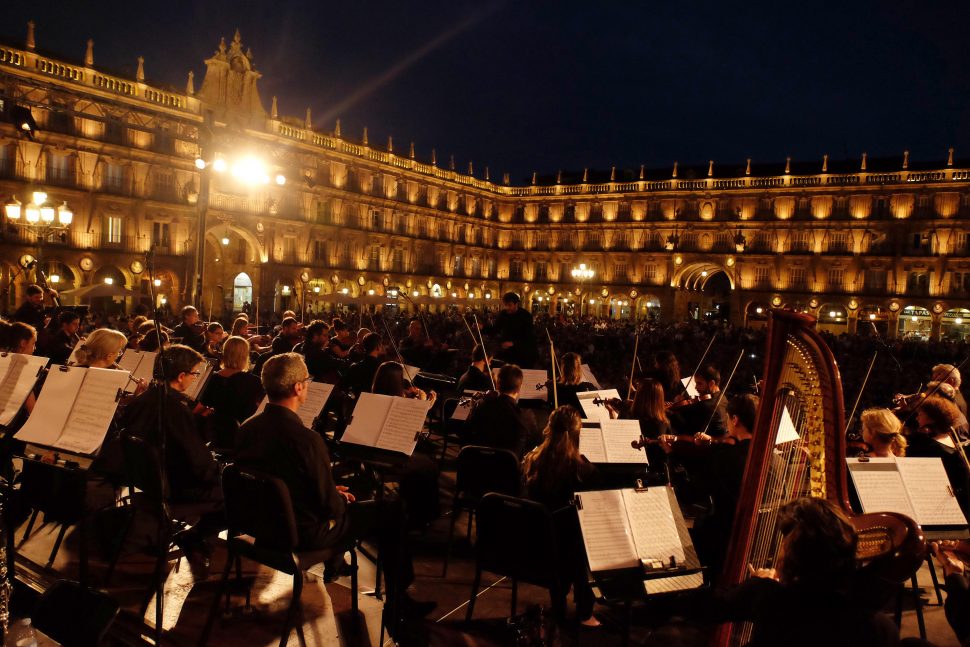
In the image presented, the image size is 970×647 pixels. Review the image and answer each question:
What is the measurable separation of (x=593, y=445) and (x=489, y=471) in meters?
0.75

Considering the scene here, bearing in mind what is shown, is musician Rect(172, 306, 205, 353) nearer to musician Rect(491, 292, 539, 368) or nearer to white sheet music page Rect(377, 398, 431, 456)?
musician Rect(491, 292, 539, 368)

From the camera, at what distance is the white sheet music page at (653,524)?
3.15m

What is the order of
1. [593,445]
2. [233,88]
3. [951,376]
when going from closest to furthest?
[593,445] → [951,376] → [233,88]

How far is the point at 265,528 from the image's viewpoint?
133 inches

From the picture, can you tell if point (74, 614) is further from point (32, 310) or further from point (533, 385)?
point (32, 310)

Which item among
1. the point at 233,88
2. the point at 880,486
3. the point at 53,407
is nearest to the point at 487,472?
the point at 880,486

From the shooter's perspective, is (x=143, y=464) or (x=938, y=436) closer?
(x=143, y=464)

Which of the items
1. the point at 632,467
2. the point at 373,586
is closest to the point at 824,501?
the point at 632,467

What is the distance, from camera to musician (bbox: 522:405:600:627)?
3744 millimetres

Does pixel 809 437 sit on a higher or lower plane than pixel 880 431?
higher

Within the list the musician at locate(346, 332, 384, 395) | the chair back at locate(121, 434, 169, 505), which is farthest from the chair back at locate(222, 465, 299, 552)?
the musician at locate(346, 332, 384, 395)

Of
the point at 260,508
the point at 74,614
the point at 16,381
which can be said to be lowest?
the point at 74,614

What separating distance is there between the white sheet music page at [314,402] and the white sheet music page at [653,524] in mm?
2330

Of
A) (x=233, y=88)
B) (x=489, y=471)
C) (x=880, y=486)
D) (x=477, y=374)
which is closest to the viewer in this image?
(x=880, y=486)
